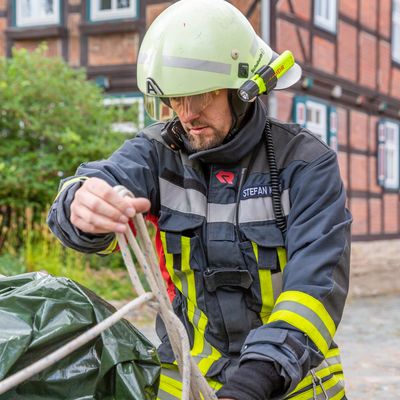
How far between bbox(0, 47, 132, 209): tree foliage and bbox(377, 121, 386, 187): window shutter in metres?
6.25

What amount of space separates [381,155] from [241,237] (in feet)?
44.7

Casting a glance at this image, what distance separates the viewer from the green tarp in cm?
169

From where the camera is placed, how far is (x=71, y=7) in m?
13.2

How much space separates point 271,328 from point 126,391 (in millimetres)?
309

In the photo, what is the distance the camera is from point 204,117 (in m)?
2.08

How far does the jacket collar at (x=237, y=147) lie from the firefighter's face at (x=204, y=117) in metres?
0.03

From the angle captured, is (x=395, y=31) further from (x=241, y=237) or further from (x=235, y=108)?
(x=241, y=237)

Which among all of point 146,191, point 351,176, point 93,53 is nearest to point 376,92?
point 351,176

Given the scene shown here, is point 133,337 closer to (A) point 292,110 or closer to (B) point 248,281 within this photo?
(B) point 248,281

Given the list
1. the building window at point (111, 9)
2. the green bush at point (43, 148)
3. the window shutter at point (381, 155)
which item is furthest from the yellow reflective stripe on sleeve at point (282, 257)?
the window shutter at point (381, 155)

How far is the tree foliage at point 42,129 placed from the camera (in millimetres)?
9633

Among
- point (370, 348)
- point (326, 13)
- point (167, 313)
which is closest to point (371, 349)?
point (370, 348)

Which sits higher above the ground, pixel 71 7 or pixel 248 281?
pixel 71 7

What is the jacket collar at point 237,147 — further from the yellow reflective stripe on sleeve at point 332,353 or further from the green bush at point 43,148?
the green bush at point 43,148
